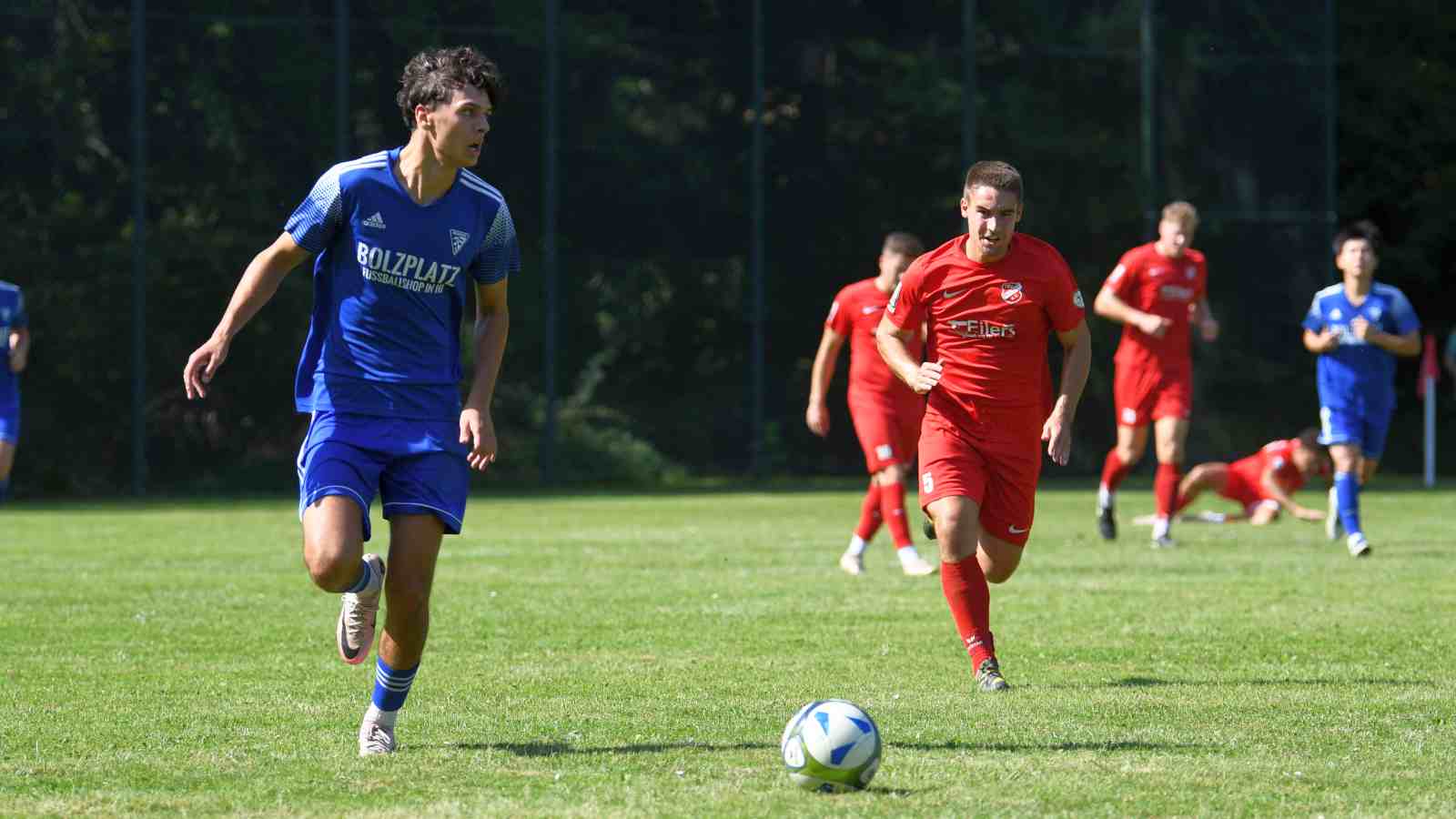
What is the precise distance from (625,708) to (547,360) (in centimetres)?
1877

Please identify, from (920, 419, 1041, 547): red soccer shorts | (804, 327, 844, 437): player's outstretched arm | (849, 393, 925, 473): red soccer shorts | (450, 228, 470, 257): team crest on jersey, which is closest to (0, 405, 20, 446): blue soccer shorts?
(804, 327, 844, 437): player's outstretched arm

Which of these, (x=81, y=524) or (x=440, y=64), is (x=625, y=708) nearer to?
(x=440, y=64)

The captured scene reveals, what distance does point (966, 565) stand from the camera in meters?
8.20

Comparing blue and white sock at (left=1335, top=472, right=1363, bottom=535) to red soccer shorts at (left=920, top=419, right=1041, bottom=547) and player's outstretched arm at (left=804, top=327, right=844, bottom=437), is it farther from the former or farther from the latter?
red soccer shorts at (left=920, top=419, right=1041, bottom=547)

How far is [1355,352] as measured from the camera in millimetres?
14281

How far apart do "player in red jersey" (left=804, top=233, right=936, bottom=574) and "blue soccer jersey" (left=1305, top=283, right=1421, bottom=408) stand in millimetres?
2982

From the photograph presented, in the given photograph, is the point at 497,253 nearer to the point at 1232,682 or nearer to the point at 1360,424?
the point at 1232,682

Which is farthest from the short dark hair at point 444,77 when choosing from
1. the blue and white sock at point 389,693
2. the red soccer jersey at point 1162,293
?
the red soccer jersey at point 1162,293

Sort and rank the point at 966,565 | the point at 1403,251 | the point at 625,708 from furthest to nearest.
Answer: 1. the point at 1403,251
2. the point at 966,565
3. the point at 625,708

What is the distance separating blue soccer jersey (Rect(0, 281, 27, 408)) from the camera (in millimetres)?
15422

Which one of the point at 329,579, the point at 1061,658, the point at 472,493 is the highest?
the point at 329,579

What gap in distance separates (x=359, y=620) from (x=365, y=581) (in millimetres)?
237

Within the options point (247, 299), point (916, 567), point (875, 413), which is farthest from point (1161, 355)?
point (247, 299)

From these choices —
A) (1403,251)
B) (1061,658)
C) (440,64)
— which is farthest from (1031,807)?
(1403,251)
